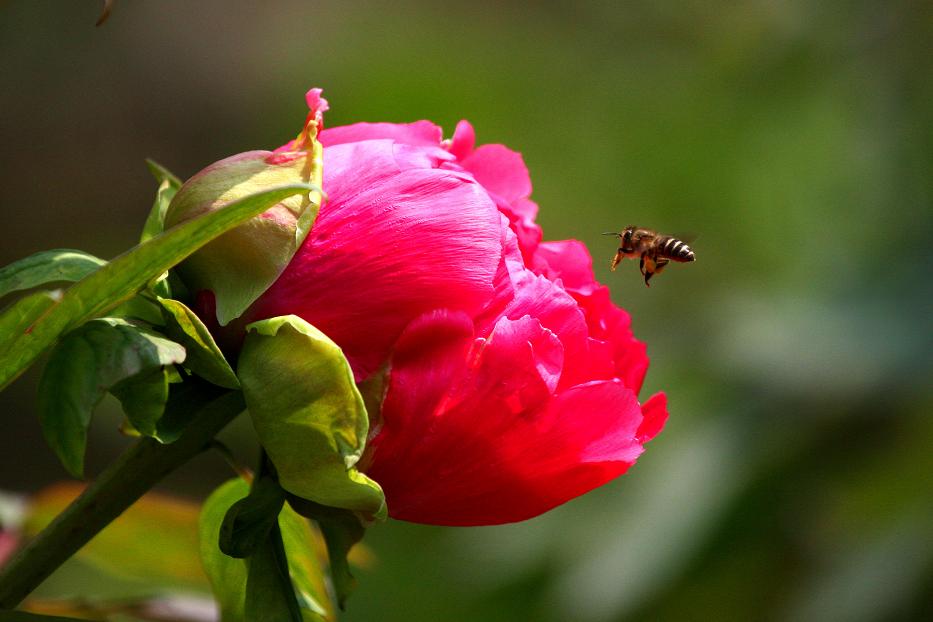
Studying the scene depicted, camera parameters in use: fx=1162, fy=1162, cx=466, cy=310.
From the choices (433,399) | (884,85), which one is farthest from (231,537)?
(884,85)

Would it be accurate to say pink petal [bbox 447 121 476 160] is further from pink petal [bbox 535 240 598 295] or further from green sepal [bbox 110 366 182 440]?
green sepal [bbox 110 366 182 440]

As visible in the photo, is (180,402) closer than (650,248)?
Yes

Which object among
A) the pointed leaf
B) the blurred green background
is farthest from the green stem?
the blurred green background

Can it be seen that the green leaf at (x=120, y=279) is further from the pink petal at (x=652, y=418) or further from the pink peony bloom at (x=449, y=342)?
the pink petal at (x=652, y=418)

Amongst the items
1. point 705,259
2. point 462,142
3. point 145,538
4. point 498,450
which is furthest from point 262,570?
point 705,259

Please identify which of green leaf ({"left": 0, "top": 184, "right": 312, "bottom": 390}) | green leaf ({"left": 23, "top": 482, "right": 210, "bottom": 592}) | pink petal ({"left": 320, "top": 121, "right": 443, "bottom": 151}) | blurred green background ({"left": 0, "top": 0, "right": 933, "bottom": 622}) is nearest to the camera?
green leaf ({"left": 0, "top": 184, "right": 312, "bottom": 390})

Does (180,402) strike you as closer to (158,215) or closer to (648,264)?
(158,215)
